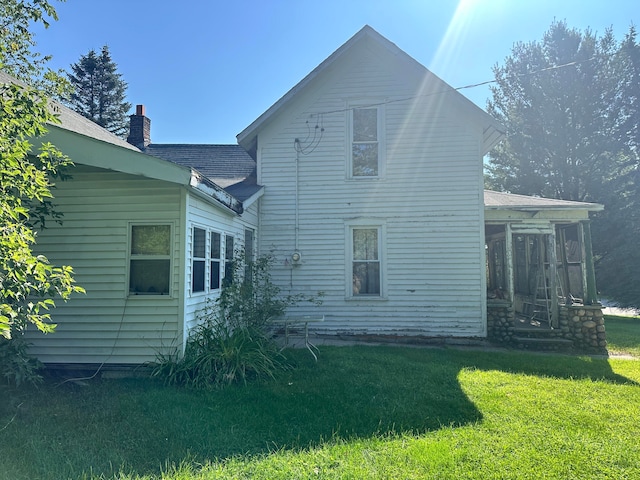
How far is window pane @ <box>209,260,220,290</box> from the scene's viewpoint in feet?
22.3

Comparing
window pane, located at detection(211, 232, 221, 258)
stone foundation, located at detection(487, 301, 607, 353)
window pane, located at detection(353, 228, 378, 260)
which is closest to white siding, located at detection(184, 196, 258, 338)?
window pane, located at detection(211, 232, 221, 258)

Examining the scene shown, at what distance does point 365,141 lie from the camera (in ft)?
30.0

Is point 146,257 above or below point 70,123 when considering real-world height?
below

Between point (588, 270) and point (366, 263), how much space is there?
4.93 metres

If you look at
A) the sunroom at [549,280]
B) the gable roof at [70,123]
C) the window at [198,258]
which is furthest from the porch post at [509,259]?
the gable roof at [70,123]

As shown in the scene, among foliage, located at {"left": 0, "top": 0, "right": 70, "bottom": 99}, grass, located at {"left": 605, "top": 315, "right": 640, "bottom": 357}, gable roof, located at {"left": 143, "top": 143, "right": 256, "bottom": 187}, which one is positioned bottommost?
grass, located at {"left": 605, "top": 315, "right": 640, "bottom": 357}

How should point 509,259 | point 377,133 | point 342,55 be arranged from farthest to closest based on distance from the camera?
point 377,133 → point 342,55 → point 509,259

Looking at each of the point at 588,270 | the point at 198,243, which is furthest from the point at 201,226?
the point at 588,270

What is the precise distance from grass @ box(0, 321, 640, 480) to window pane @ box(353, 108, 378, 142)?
18.0ft

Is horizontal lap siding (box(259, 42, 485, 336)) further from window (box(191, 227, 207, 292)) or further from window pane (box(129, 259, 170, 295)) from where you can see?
window pane (box(129, 259, 170, 295))

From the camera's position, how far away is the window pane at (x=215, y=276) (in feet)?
22.3

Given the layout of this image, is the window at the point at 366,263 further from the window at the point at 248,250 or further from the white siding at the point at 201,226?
the white siding at the point at 201,226

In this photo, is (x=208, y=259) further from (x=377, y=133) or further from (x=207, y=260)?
(x=377, y=133)

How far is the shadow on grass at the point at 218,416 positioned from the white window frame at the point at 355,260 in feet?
8.84
